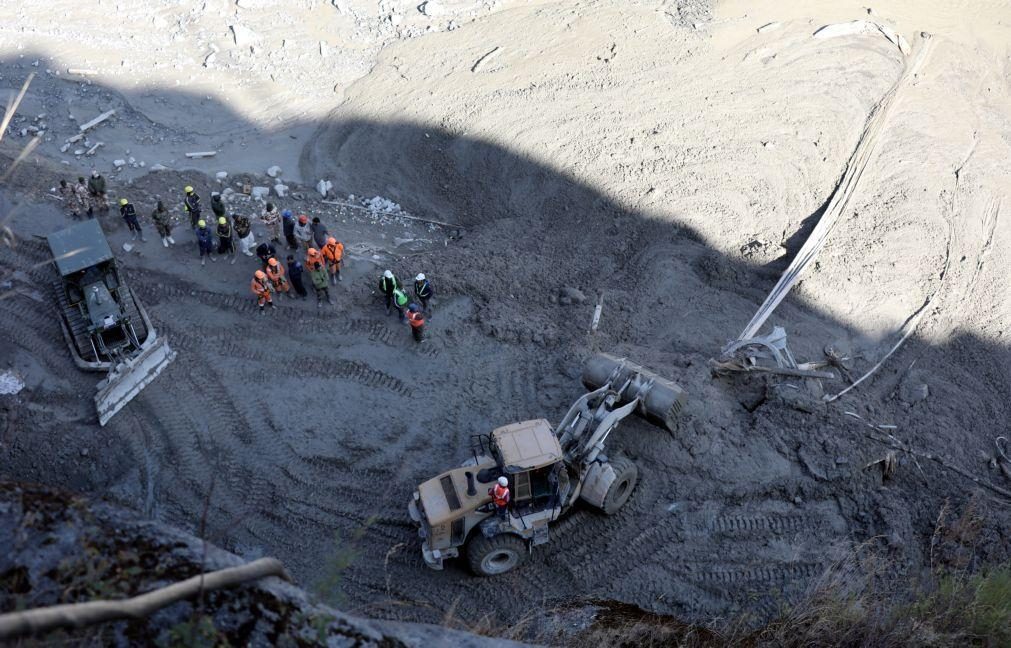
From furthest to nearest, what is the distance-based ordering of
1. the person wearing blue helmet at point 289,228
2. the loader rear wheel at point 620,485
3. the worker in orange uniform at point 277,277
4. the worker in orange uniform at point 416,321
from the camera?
the person wearing blue helmet at point 289,228, the worker in orange uniform at point 277,277, the worker in orange uniform at point 416,321, the loader rear wheel at point 620,485

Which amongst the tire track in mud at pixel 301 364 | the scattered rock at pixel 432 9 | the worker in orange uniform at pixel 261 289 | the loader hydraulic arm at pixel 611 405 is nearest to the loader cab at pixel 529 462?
the loader hydraulic arm at pixel 611 405

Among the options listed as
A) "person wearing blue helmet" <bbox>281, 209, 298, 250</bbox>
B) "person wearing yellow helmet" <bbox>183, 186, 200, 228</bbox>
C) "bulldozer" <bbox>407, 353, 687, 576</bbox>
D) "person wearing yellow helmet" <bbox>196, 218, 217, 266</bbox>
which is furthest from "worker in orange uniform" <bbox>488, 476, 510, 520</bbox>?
"person wearing yellow helmet" <bbox>183, 186, 200, 228</bbox>

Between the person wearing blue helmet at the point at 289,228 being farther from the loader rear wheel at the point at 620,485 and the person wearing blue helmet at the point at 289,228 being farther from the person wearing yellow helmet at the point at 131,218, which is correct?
the loader rear wheel at the point at 620,485

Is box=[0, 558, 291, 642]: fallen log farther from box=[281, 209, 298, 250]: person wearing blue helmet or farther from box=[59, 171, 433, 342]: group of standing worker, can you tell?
box=[281, 209, 298, 250]: person wearing blue helmet

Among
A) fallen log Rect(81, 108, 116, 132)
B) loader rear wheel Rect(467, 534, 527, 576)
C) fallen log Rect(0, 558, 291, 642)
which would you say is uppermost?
fallen log Rect(81, 108, 116, 132)

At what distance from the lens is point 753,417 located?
39.7ft

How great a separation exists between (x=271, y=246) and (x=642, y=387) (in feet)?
25.4

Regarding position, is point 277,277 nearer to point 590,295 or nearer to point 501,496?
point 590,295

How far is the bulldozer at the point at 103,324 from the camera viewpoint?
11.8 m

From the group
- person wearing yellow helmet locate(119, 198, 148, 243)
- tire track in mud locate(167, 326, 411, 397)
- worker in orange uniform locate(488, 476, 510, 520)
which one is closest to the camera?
worker in orange uniform locate(488, 476, 510, 520)

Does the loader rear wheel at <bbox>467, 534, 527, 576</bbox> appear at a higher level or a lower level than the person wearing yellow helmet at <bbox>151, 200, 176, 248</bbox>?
lower

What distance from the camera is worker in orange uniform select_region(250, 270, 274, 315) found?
12938mm

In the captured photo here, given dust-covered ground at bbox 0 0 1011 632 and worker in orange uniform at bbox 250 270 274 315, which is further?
worker in orange uniform at bbox 250 270 274 315

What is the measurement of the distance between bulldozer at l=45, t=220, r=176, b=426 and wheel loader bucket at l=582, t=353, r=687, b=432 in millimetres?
7323
